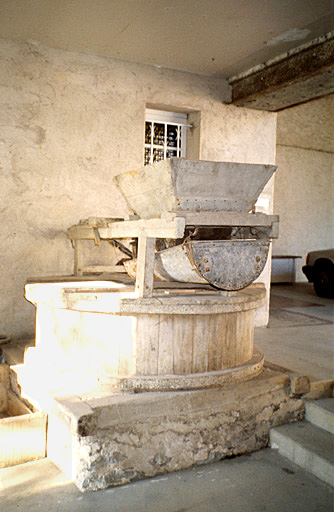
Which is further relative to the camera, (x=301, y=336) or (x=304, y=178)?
(x=304, y=178)

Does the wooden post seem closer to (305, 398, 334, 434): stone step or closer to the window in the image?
(305, 398, 334, 434): stone step

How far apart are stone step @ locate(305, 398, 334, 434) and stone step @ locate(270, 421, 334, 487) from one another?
0.05 meters

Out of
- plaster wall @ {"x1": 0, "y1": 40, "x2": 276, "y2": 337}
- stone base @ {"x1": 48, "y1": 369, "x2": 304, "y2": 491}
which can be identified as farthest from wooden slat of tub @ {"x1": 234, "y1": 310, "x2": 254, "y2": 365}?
plaster wall @ {"x1": 0, "y1": 40, "x2": 276, "y2": 337}

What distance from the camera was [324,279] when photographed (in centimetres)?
1071

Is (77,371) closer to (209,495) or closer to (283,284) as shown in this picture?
(209,495)

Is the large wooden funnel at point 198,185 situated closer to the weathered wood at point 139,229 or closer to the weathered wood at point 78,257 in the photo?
the weathered wood at point 139,229

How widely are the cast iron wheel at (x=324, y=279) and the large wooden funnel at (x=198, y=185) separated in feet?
24.7

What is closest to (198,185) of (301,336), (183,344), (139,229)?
(139,229)

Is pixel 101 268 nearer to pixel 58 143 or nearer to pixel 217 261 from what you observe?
pixel 58 143

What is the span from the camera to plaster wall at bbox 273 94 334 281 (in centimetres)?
1427

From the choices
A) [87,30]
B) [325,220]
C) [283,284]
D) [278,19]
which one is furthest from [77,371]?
[325,220]

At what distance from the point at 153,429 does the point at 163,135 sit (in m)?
4.39

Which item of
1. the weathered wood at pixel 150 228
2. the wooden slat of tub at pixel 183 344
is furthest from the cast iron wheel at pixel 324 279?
the wooden slat of tub at pixel 183 344

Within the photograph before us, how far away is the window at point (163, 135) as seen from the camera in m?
6.32
